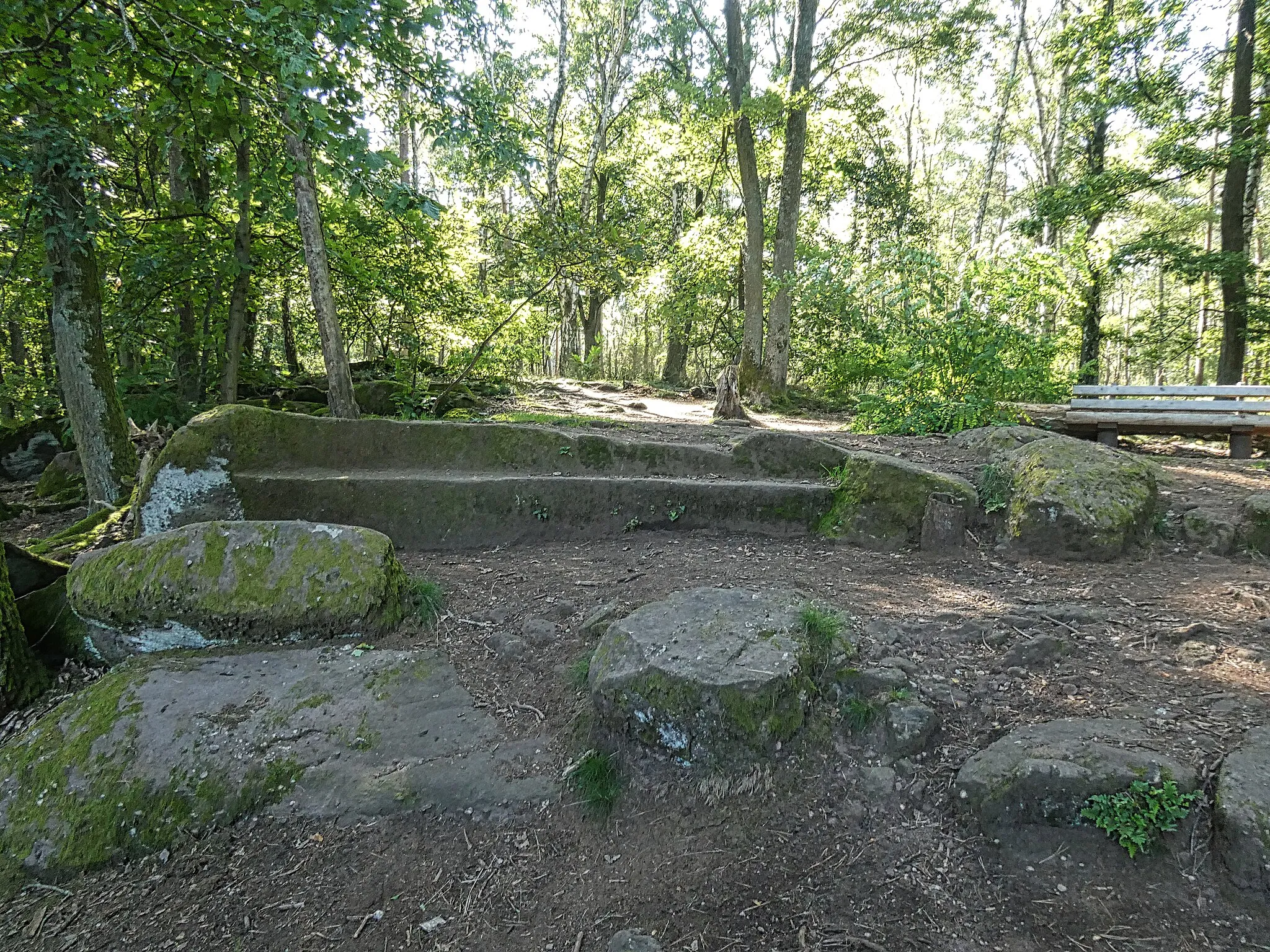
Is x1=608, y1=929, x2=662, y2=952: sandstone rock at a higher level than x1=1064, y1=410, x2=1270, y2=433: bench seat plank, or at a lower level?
lower

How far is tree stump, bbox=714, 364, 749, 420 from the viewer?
948cm

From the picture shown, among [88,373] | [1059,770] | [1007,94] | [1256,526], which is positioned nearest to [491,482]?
[1059,770]

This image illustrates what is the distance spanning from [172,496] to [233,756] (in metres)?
2.42

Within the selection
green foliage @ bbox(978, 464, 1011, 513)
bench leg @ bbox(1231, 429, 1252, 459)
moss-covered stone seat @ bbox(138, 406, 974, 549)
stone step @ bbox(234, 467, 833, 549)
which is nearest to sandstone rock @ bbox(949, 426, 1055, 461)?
green foliage @ bbox(978, 464, 1011, 513)

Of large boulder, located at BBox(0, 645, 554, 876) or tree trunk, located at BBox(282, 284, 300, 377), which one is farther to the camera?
tree trunk, located at BBox(282, 284, 300, 377)

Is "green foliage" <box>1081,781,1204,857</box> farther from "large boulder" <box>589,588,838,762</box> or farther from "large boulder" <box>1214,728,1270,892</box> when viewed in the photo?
"large boulder" <box>589,588,838,762</box>

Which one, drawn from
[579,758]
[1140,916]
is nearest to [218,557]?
[579,758]

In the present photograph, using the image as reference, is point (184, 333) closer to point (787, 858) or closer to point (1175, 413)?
point (787, 858)

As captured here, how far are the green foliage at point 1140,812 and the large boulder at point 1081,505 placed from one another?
2238mm

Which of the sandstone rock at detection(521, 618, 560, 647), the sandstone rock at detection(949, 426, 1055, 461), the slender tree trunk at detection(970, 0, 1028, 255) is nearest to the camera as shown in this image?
the sandstone rock at detection(521, 618, 560, 647)

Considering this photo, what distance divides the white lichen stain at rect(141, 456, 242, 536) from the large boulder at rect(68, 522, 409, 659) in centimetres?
78

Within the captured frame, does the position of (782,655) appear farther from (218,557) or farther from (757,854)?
(218,557)

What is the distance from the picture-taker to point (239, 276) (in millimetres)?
7273

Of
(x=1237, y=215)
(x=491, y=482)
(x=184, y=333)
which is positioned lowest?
(x=491, y=482)
